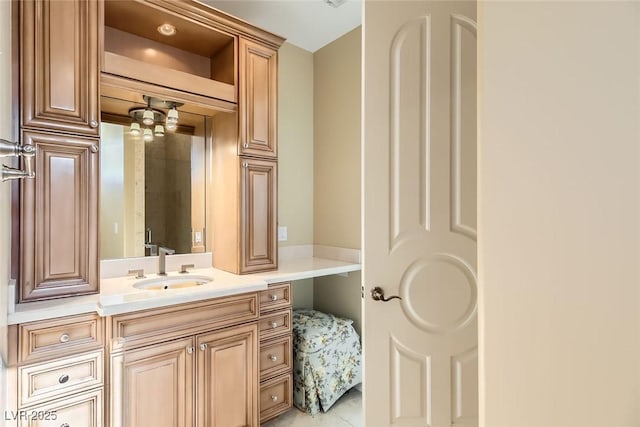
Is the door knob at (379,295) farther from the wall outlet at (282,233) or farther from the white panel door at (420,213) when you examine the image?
the wall outlet at (282,233)

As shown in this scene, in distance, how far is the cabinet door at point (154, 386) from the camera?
57.1 inches

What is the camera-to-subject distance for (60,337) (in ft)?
4.44

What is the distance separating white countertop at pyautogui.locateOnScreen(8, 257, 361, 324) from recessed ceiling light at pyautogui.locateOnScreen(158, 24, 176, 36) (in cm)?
152

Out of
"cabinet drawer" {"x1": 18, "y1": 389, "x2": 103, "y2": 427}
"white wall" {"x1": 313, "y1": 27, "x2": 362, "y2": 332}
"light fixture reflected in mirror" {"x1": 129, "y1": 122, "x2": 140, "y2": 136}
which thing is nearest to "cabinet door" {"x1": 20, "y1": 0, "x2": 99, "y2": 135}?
"light fixture reflected in mirror" {"x1": 129, "y1": 122, "x2": 140, "y2": 136}

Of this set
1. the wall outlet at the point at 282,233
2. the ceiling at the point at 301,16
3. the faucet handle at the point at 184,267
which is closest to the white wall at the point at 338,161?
the ceiling at the point at 301,16

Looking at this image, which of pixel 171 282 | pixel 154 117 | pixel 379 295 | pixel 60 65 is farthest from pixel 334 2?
pixel 171 282

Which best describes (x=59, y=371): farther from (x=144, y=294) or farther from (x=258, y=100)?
(x=258, y=100)

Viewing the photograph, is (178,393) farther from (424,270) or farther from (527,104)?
(527,104)

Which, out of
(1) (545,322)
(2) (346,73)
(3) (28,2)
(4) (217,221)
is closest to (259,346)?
(4) (217,221)

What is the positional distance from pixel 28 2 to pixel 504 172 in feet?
6.55

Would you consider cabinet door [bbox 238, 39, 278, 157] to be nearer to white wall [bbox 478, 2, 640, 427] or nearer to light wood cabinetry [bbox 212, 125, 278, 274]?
light wood cabinetry [bbox 212, 125, 278, 274]

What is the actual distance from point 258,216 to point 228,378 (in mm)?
974

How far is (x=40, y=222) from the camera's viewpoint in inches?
56.4

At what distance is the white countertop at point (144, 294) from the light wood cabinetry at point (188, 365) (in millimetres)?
61
